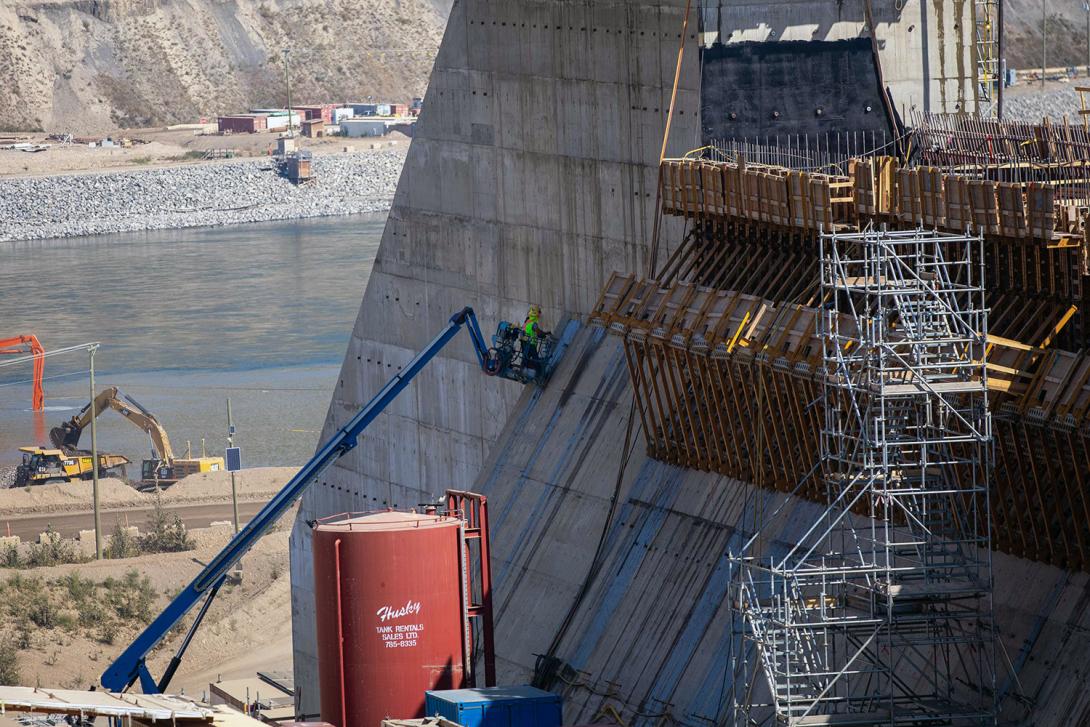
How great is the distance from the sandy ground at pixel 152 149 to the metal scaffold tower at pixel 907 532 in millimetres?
146043

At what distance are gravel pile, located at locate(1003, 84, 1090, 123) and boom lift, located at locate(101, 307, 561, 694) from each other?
99.0 m

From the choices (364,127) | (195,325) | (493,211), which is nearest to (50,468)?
(195,325)

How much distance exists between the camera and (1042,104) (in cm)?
14400

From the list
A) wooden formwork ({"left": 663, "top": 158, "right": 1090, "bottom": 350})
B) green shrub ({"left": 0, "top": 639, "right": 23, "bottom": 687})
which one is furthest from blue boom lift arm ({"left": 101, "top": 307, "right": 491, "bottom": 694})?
green shrub ({"left": 0, "top": 639, "right": 23, "bottom": 687})

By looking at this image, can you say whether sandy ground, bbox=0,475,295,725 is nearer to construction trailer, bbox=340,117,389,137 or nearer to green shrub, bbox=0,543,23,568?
green shrub, bbox=0,543,23,568

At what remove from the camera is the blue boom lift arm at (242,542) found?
1618 inches

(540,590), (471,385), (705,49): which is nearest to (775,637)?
(540,590)

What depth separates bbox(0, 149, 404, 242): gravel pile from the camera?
15912cm

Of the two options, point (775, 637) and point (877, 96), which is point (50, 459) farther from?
point (775, 637)

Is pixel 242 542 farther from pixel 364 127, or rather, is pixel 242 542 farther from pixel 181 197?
pixel 364 127

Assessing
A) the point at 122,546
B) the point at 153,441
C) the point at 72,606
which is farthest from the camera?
the point at 153,441

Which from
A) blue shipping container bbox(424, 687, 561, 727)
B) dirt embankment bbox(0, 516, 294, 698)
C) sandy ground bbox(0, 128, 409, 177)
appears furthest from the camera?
sandy ground bbox(0, 128, 409, 177)

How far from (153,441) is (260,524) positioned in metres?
38.7

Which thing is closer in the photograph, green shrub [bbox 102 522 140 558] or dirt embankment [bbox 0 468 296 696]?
dirt embankment [bbox 0 468 296 696]
